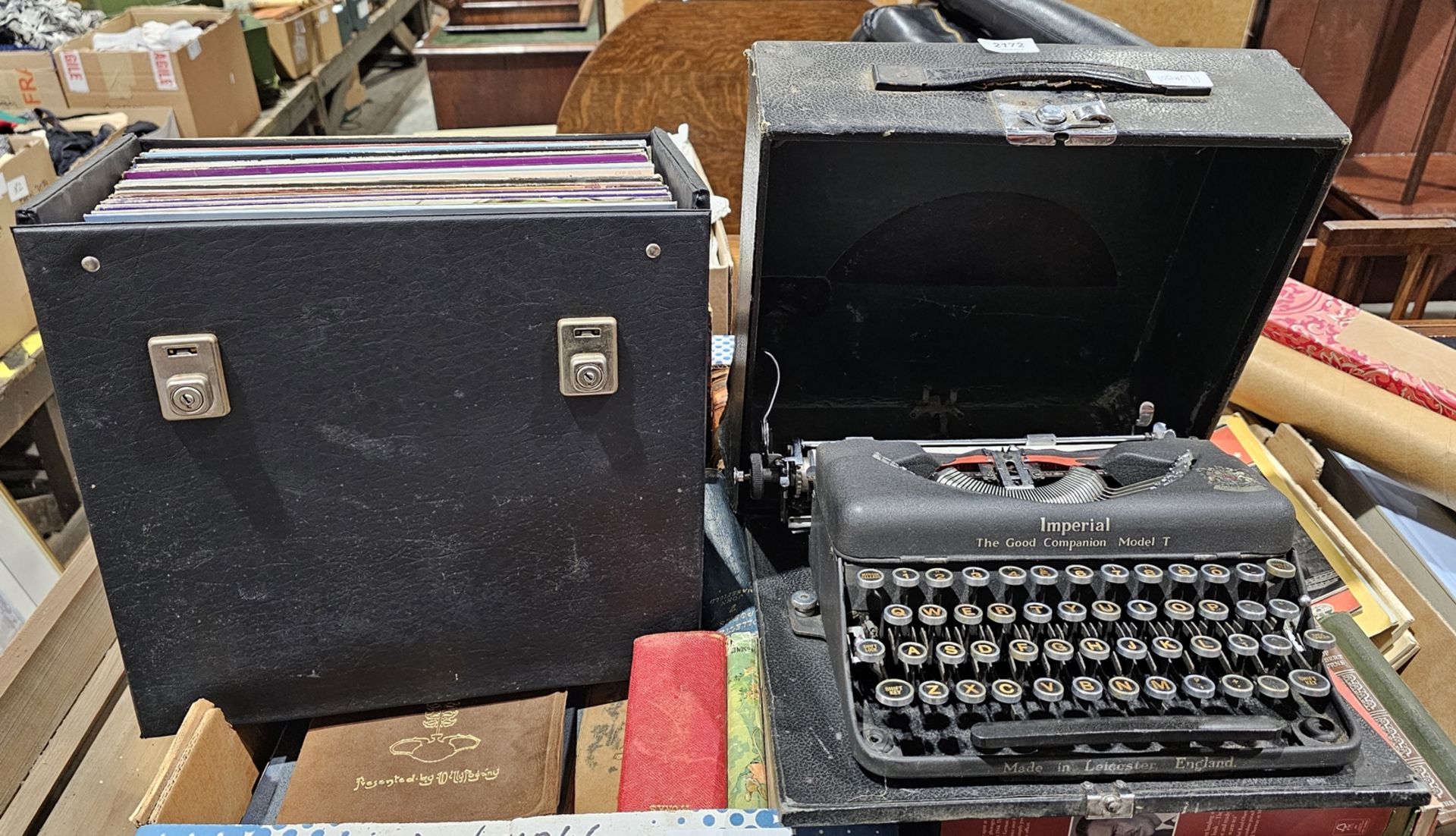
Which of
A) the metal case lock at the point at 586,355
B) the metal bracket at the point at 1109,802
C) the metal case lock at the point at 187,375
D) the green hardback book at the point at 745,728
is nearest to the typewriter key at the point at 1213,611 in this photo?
the metal bracket at the point at 1109,802

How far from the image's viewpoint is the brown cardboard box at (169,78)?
3.19 metres

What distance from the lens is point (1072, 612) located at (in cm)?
112

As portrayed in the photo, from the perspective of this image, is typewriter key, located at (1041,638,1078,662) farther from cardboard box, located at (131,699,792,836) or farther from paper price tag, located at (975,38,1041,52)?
paper price tag, located at (975,38,1041,52)

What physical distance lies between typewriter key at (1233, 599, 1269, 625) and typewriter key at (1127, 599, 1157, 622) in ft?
0.33

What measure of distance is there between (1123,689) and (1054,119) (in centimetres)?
66

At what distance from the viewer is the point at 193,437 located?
109 centimetres

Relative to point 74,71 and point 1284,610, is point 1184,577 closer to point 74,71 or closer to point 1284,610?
point 1284,610

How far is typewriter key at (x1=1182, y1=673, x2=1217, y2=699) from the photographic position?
1062 mm

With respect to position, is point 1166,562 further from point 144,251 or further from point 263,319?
point 144,251

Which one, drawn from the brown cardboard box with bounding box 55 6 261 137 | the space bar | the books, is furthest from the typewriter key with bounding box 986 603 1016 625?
the brown cardboard box with bounding box 55 6 261 137

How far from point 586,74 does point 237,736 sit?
174 centimetres

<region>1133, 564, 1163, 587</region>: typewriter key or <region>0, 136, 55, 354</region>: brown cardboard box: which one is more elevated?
<region>1133, 564, 1163, 587</region>: typewriter key

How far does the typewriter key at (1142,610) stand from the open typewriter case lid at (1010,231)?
1.52 feet

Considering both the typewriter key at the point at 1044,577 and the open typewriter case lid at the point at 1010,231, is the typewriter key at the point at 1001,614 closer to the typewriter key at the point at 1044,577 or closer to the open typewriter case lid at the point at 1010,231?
the typewriter key at the point at 1044,577
